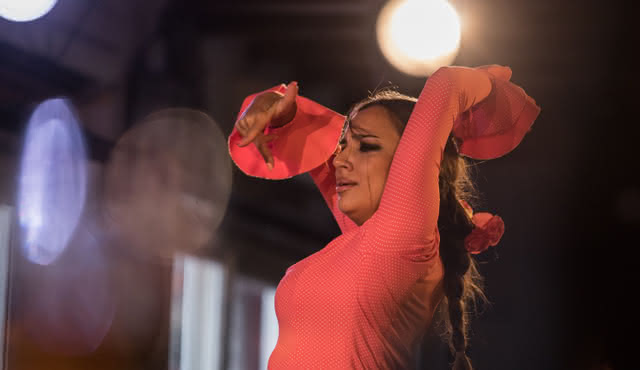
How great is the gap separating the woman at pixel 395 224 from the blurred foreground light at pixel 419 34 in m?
1.06

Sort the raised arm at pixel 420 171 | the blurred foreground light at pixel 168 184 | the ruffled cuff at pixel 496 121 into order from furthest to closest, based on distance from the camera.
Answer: the blurred foreground light at pixel 168 184 < the ruffled cuff at pixel 496 121 < the raised arm at pixel 420 171

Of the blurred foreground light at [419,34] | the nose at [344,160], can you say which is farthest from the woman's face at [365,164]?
the blurred foreground light at [419,34]

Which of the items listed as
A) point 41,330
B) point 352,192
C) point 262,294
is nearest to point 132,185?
point 41,330

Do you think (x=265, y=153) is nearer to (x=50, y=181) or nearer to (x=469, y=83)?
(x=469, y=83)

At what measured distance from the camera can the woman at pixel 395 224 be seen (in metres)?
0.90

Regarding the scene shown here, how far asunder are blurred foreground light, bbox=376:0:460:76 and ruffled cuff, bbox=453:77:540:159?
1097 mm

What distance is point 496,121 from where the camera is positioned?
3.39ft

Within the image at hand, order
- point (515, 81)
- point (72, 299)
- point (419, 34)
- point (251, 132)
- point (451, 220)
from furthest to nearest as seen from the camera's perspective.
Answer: point (72, 299)
point (419, 34)
point (515, 81)
point (451, 220)
point (251, 132)

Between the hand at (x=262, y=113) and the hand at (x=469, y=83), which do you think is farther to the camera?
the hand at (x=262, y=113)

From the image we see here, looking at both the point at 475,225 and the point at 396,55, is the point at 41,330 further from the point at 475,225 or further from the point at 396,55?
the point at 475,225

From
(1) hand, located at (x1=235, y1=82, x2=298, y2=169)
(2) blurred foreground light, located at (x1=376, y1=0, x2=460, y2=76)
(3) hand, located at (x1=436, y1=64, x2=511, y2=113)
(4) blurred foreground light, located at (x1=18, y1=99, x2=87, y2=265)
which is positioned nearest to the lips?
(1) hand, located at (x1=235, y1=82, x2=298, y2=169)

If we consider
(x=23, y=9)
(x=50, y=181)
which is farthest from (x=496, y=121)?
(x=50, y=181)

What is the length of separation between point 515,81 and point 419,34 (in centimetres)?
39

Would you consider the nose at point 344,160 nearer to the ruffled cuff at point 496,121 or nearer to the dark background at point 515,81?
the ruffled cuff at point 496,121
